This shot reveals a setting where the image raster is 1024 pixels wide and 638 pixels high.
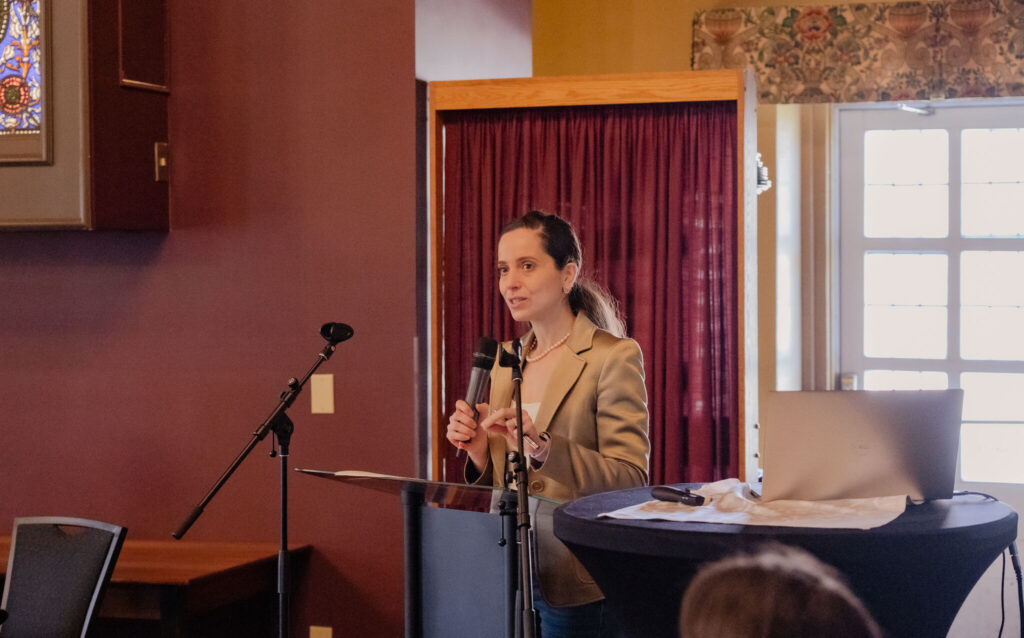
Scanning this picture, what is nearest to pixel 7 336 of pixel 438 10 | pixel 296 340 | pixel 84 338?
pixel 84 338

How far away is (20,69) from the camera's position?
10.4 ft

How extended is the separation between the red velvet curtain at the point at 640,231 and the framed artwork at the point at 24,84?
114 cm

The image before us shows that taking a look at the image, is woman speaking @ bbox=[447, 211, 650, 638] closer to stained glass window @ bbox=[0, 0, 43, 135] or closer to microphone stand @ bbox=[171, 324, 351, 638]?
microphone stand @ bbox=[171, 324, 351, 638]

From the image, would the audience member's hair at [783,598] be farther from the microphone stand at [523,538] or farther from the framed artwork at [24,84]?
the framed artwork at [24,84]

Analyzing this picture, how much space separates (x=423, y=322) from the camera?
329 cm

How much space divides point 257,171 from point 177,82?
1.24 ft

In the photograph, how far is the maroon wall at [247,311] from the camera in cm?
329

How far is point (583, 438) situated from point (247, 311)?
146cm

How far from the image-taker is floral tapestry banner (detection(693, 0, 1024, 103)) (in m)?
4.06

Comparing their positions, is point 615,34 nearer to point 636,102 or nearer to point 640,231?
point 636,102

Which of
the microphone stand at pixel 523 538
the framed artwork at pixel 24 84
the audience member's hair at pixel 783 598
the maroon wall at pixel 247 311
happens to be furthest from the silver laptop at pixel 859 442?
the framed artwork at pixel 24 84

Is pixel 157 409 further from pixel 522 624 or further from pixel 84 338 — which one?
pixel 522 624

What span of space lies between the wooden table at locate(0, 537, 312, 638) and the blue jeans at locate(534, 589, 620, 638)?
3.88 feet

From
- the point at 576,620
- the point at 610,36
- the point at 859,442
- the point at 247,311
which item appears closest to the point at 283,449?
the point at 576,620
